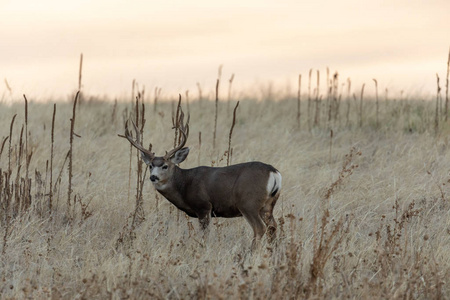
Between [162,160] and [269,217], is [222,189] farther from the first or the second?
[162,160]

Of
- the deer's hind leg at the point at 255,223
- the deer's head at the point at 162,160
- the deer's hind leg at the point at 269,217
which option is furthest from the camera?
the deer's head at the point at 162,160

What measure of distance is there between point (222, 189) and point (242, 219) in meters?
0.95

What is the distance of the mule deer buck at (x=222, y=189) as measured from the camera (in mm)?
7391

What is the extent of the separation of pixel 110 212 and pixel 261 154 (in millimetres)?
4259

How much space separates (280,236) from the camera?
7.25 metres

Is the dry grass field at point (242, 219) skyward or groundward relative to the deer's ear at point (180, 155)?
groundward

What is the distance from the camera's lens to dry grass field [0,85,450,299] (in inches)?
222

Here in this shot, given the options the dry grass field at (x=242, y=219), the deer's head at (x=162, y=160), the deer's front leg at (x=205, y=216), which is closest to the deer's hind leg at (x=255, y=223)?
the dry grass field at (x=242, y=219)

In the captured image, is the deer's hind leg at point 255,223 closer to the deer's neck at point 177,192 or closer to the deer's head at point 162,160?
the deer's neck at point 177,192

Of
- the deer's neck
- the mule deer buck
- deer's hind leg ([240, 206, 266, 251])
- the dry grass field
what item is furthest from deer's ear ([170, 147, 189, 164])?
deer's hind leg ([240, 206, 266, 251])

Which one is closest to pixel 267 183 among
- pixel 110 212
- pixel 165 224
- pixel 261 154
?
pixel 165 224

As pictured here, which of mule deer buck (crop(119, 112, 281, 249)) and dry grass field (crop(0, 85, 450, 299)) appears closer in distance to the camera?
dry grass field (crop(0, 85, 450, 299))

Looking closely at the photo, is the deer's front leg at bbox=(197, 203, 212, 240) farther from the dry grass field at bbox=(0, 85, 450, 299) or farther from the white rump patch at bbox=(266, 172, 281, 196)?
the white rump patch at bbox=(266, 172, 281, 196)

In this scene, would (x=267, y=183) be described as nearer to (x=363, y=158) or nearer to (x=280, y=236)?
(x=280, y=236)
